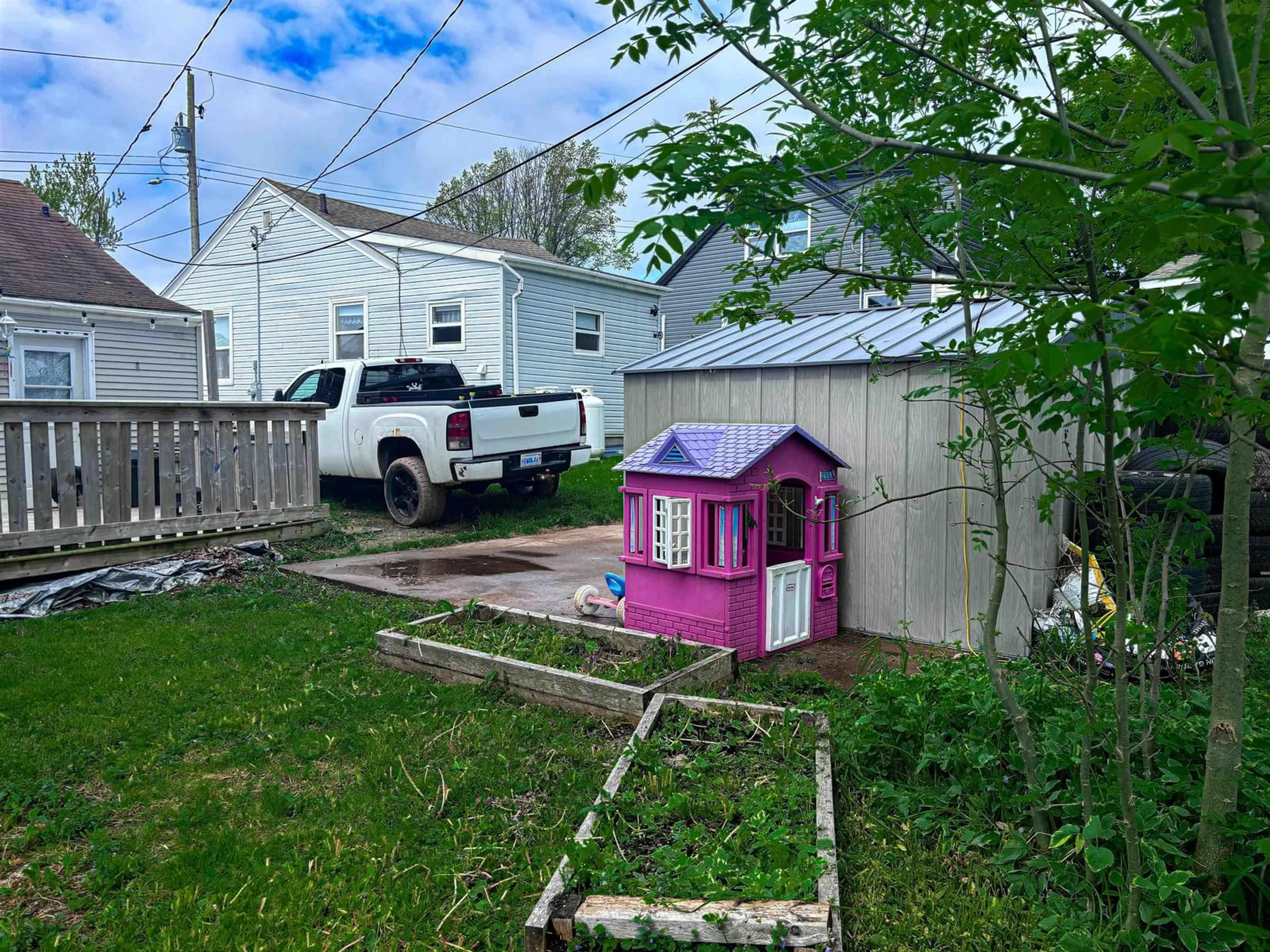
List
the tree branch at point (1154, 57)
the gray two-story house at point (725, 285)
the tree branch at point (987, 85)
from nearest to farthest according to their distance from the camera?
the tree branch at point (1154, 57)
the tree branch at point (987, 85)
the gray two-story house at point (725, 285)

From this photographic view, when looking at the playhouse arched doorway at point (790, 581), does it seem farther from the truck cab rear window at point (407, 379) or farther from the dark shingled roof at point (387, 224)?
the dark shingled roof at point (387, 224)

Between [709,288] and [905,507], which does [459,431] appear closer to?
[905,507]

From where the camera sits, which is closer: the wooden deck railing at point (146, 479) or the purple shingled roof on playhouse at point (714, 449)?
the purple shingled roof on playhouse at point (714, 449)

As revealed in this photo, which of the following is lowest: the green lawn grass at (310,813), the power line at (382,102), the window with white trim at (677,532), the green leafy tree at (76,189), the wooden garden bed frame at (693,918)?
the green lawn grass at (310,813)

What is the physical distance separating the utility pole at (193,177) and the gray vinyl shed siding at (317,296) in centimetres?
44

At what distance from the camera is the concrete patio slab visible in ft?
A: 23.1

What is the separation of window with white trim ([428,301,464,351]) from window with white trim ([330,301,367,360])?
1654 mm

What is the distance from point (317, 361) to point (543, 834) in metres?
16.8

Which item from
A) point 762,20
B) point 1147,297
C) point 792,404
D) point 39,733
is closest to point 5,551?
point 39,733

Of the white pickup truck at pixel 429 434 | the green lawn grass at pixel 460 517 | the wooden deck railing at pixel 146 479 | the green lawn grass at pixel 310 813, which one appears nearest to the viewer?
the green lawn grass at pixel 310 813

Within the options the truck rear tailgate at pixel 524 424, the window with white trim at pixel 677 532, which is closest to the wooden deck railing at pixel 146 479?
the truck rear tailgate at pixel 524 424

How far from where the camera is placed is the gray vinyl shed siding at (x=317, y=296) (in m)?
16.5

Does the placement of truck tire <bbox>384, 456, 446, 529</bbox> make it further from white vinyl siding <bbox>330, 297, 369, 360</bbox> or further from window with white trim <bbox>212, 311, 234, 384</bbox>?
window with white trim <bbox>212, 311, 234, 384</bbox>

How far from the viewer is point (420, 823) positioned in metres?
3.28
